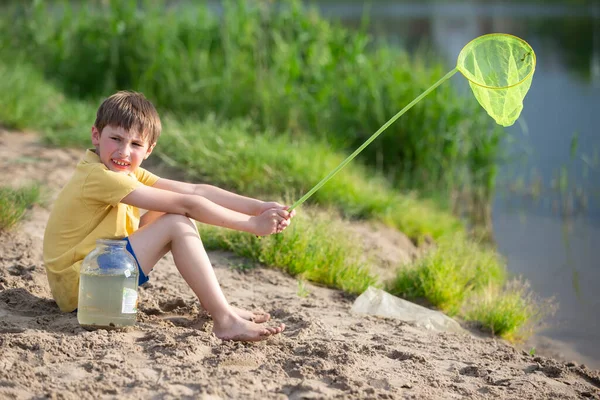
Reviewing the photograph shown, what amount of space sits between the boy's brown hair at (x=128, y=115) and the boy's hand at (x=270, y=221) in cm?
58

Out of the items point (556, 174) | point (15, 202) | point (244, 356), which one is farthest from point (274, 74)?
point (244, 356)

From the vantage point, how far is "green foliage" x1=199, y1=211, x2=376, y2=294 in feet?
15.8

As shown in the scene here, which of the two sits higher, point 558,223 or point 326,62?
point 326,62

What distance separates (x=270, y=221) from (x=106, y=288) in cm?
72

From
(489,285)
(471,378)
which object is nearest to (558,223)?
(489,285)

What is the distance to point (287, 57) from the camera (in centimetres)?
792

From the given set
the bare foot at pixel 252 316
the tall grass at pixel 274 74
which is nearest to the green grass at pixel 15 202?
the bare foot at pixel 252 316

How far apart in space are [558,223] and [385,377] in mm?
5047

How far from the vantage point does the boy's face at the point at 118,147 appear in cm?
346

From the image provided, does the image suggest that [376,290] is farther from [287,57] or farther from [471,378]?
[287,57]

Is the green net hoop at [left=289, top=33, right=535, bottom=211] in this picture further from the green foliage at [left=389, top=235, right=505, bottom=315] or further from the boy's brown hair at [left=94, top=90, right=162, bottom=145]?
the green foliage at [left=389, top=235, right=505, bottom=315]

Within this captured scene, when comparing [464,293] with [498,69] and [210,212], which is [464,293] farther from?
[210,212]

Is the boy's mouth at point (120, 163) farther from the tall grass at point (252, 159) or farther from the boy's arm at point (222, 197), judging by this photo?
the tall grass at point (252, 159)

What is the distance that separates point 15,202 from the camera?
4855mm
